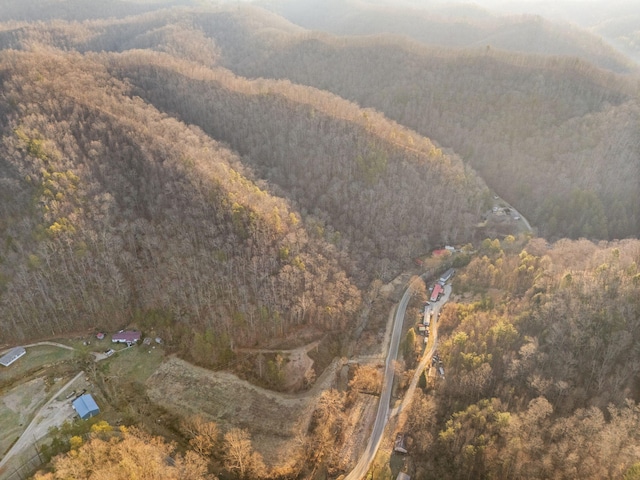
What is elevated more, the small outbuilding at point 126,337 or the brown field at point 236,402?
the small outbuilding at point 126,337

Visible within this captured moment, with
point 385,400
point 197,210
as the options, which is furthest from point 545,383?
point 197,210

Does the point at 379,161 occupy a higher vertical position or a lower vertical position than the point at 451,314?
higher

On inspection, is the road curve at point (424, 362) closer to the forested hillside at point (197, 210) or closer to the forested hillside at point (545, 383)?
the forested hillside at point (545, 383)

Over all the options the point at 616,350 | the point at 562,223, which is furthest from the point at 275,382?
the point at 562,223

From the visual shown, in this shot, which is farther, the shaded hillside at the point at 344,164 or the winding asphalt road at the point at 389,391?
the shaded hillside at the point at 344,164

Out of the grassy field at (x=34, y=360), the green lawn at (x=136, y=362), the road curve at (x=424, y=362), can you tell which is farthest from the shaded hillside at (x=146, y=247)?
the road curve at (x=424, y=362)

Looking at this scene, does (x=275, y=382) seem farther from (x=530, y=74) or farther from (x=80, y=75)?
(x=530, y=74)
